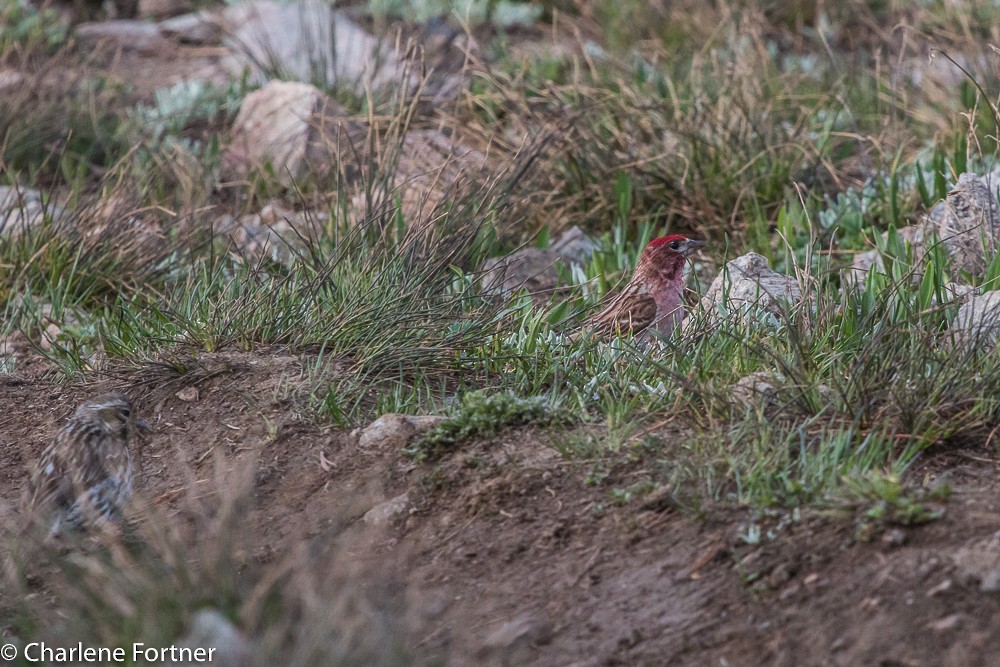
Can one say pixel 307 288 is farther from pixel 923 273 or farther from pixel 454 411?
pixel 923 273

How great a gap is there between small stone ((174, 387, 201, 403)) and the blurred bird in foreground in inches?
65.9

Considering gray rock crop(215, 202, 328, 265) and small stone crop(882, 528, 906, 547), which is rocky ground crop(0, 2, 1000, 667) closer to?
small stone crop(882, 528, 906, 547)

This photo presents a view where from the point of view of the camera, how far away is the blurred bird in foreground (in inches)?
212

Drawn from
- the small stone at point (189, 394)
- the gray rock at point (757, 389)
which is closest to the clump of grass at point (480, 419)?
the gray rock at point (757, 389)

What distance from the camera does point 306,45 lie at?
9344 millimetres

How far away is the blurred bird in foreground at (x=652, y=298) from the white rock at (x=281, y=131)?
8.75ft

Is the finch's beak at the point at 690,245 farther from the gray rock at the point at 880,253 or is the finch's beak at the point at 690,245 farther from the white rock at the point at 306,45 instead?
the white rock at the point at 306,45

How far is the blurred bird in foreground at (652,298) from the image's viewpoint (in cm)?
539

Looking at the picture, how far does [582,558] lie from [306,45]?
6.72m

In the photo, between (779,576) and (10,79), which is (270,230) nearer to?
(779,576)

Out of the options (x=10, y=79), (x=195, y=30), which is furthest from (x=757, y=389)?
(x=195, y=30)

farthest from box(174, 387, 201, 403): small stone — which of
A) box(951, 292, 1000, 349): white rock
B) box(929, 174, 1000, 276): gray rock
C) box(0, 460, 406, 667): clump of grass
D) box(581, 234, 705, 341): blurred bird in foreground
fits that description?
box(929, 174, 1000, 276): gray rock

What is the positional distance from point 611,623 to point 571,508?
0.54 m

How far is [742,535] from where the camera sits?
3422mm
